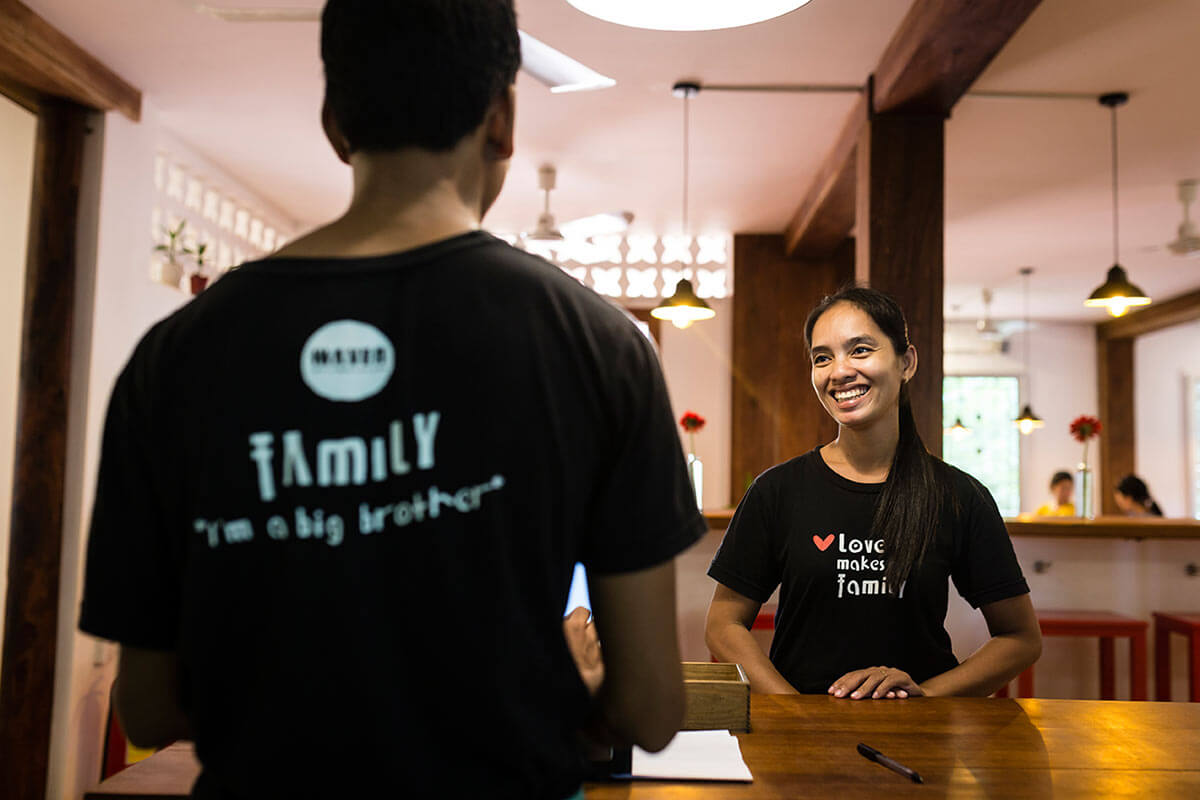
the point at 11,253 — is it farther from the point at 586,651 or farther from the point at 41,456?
→ the point at 586,651

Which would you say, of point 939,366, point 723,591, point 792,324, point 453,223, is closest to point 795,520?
point 723,591

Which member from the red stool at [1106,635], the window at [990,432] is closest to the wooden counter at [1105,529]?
the red stool at [1106,635]

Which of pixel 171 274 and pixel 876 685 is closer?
pixel 876 685

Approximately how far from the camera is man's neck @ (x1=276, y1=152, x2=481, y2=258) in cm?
69

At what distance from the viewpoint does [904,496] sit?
195cm

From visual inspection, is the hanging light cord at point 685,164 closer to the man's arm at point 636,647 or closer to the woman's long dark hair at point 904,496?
the woman's long dark hair at point 904,496

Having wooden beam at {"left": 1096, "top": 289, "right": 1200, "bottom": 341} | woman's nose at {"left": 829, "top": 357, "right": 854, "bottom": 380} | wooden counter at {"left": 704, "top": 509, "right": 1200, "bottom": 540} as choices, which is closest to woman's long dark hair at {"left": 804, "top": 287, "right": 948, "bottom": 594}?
woman's nose at {"left": 829, "top": 357, "right": 854, "bottom": 380}

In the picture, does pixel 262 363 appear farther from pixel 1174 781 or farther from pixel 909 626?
pixel 909 626

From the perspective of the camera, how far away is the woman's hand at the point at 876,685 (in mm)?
1659

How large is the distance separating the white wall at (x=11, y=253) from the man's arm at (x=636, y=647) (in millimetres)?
3986

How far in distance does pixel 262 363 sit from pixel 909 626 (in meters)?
1.57

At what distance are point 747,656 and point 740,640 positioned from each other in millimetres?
40

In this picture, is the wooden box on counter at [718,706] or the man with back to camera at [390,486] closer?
the man with back to camera at [390,486]

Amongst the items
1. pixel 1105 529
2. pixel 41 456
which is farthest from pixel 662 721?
pixel 41 456
